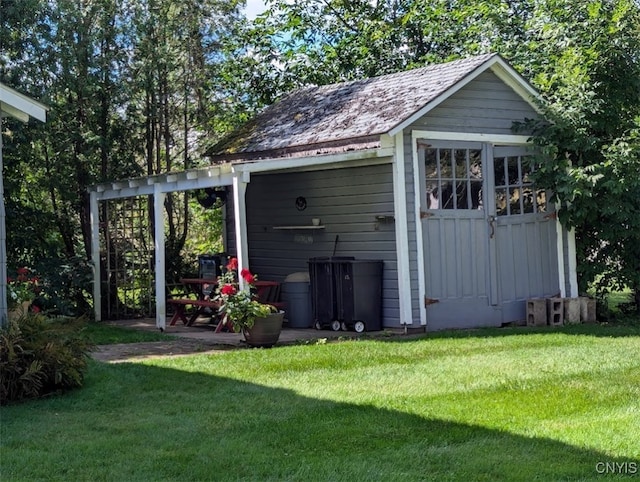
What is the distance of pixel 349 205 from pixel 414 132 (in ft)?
4.26

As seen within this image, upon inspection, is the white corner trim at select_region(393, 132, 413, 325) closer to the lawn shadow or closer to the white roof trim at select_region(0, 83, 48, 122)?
the lawn shadow

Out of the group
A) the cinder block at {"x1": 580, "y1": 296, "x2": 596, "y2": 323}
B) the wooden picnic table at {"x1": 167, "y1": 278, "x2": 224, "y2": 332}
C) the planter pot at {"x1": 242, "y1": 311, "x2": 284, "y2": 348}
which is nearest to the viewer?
the planter pot at {"x1": 242, "y1": 311, "x2": 284, "y2": 348}

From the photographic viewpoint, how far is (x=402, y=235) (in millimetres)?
11070

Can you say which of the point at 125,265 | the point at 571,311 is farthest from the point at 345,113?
the point at 125,265

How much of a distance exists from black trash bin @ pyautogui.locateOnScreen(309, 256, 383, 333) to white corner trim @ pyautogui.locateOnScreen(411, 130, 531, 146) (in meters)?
1.69

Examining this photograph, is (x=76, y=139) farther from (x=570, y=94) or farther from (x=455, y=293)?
(x=570, y=94)

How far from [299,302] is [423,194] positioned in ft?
7.33

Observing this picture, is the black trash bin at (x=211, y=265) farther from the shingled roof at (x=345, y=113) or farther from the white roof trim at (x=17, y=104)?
the white roof trim at (x=17, y=104)

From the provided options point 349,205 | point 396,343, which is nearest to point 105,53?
point 349,205

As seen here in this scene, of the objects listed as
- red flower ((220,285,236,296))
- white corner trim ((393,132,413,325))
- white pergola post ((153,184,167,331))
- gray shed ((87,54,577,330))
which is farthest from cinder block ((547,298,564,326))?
white pergola post ((153,184,167,331))

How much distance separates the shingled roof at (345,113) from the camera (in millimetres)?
11266

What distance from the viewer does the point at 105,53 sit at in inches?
579

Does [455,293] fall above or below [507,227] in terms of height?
below

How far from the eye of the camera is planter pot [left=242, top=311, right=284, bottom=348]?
9.66m
